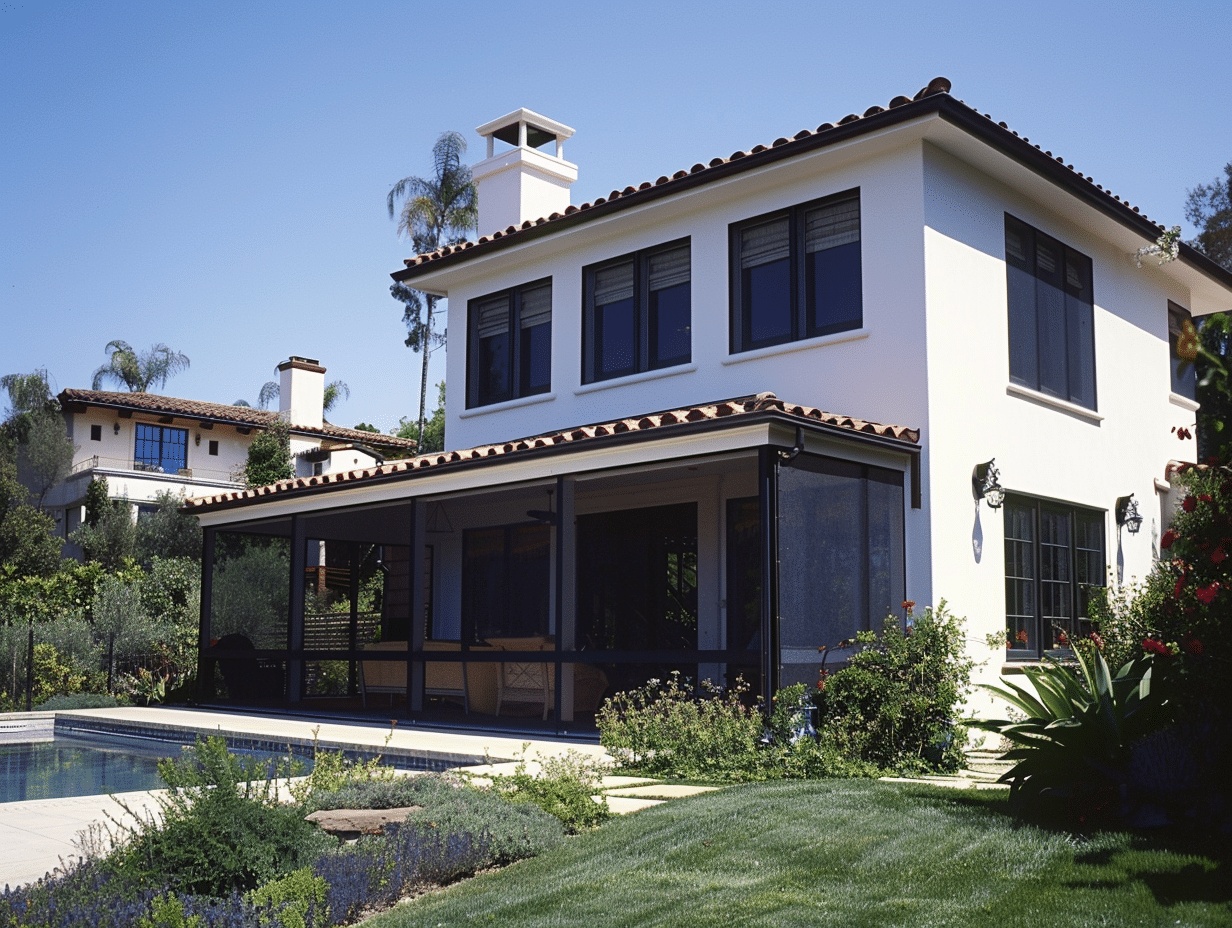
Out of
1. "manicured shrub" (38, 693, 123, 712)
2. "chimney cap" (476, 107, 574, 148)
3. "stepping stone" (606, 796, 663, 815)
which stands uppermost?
"chimney cap" (476, 107, 574, 148)

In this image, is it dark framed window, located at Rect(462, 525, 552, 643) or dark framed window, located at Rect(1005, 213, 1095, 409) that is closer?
dark framed window, located at Rect(1005, 213, 1095, 409)

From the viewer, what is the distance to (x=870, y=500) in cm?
1124

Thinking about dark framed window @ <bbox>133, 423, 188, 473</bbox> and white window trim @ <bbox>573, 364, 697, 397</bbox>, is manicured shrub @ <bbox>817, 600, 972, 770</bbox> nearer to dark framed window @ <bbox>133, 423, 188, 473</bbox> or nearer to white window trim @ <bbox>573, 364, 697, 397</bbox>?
white window trim @ <bbox>573, 364, 697, 397</bbox>

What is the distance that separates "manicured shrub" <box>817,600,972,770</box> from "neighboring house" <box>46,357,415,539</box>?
2729 cm

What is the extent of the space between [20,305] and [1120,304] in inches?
1226

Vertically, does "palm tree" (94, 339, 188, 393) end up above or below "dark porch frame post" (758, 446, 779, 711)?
above

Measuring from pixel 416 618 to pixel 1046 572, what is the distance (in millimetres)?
6961

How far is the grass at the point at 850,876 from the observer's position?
4.61m

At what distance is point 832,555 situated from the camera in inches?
427

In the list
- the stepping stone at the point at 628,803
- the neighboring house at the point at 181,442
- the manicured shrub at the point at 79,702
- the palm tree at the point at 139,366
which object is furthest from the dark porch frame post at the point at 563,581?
the palm tree at the point at 139,366

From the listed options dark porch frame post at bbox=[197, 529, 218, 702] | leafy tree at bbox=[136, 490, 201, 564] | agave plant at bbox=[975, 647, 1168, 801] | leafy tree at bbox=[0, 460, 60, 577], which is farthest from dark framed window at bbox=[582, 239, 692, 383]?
leafy tree at bbox=[0, 460, 60, 577]

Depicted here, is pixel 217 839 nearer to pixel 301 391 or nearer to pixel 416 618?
pixel 416 618

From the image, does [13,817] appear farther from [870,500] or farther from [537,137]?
[537,137]

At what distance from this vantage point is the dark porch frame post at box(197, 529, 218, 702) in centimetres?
1719
